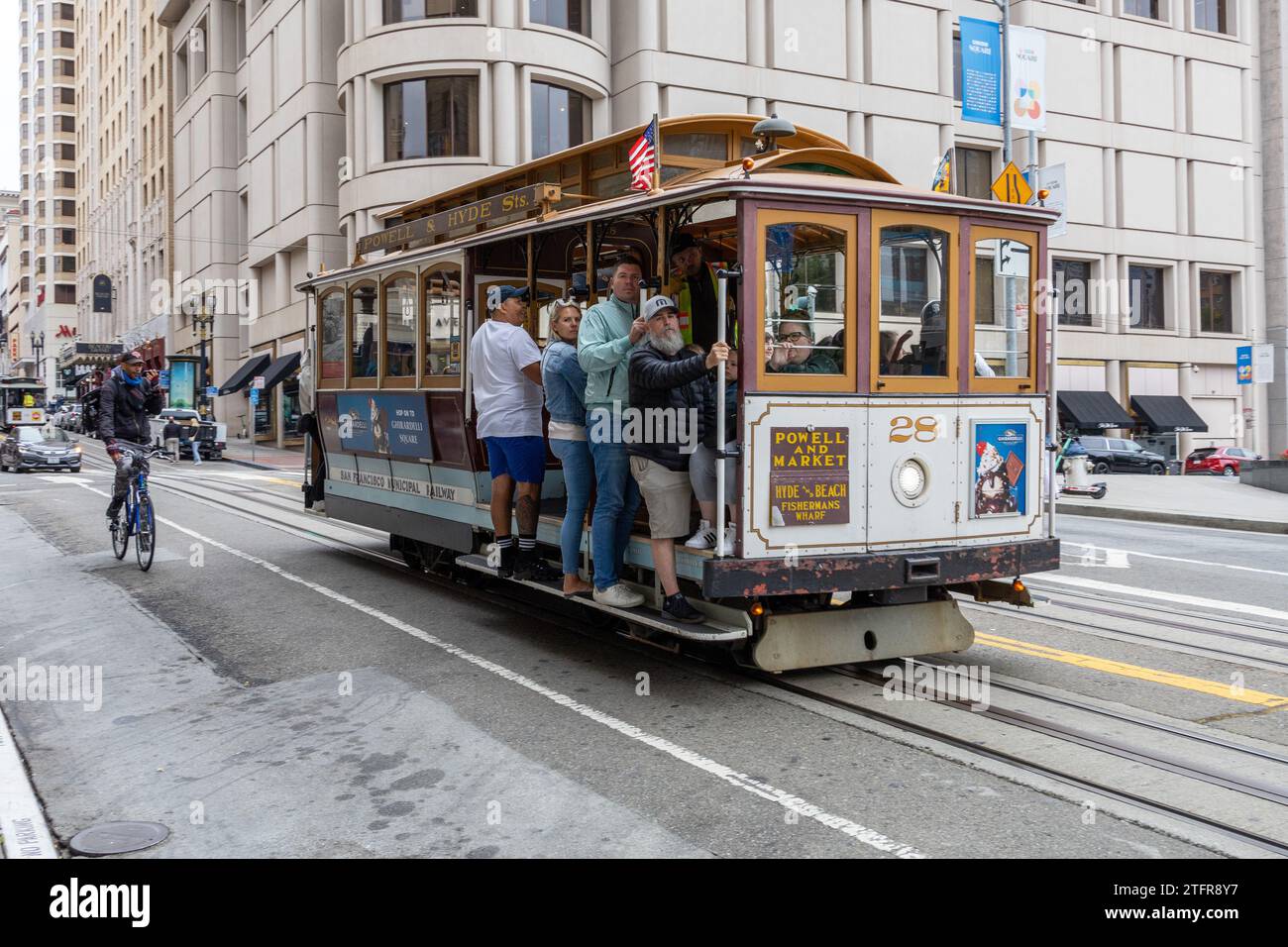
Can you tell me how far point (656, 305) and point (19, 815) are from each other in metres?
4.10

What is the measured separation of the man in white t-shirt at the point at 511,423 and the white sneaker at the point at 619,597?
1044mm

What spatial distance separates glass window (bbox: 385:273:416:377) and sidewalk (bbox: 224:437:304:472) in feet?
79.7

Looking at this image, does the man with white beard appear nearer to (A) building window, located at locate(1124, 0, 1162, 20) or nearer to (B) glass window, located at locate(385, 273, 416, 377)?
(B) glass window, located at locate(385, 273, 416, 377)

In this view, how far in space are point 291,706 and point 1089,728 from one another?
14.2ft

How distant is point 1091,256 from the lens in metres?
45.4

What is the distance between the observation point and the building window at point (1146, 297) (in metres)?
46.8

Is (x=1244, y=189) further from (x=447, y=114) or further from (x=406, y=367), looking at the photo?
(x=406, y=367)

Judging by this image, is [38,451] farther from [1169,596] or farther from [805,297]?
[805,297]

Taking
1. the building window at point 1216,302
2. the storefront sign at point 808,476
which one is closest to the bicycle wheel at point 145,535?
the storefront sign at point 808,476

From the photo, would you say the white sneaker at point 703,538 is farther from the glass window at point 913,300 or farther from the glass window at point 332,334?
the glass window at point 332,334

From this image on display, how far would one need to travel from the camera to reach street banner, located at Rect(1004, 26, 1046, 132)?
58.0 ft
